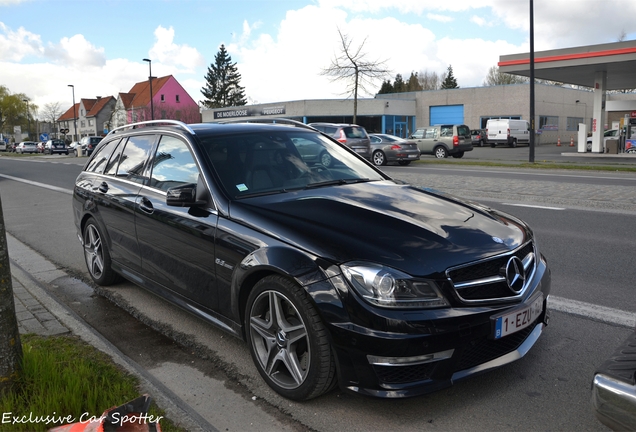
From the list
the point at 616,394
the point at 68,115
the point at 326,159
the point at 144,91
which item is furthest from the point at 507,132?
the point at 68,115

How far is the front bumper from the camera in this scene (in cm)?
273

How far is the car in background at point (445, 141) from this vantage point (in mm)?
29828

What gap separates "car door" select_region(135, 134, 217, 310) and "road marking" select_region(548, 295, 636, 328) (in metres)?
2.84

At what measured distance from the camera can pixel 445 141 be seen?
30062 mm

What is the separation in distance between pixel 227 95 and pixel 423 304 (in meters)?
85.3

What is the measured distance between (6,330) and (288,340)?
151cm

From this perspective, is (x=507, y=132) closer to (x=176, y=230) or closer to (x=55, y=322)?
(x=176, y=230)

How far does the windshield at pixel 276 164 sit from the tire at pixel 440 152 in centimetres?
2639

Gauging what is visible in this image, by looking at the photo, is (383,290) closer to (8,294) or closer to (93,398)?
(93,398)

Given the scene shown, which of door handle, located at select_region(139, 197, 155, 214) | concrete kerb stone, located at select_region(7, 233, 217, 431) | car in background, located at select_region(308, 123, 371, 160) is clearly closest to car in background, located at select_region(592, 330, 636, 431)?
concrete kerb stone, located at select_region(7, 233, 217, 431)

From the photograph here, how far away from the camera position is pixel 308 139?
4.73 m

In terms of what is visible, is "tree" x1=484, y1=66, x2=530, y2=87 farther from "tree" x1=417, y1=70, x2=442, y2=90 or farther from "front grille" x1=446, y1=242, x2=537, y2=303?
"front grille" x1=446, y1=242, x2=537, y2=303

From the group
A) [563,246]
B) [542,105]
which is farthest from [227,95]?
[563,246]

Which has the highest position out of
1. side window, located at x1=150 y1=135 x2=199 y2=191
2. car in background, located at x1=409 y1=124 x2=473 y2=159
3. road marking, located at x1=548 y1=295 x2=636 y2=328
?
car in background, located at x1=409 y1=124 x2=473 y2=159
